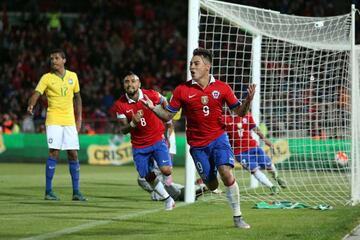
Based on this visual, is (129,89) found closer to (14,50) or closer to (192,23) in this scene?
(192,23)

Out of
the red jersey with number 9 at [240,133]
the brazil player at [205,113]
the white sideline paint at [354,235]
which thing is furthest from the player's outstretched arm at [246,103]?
the red jersey with number 9 at [240,133]

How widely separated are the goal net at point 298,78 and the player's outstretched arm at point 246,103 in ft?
13.0

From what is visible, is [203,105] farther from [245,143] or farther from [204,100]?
[245,143]

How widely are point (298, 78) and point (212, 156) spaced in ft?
22.9

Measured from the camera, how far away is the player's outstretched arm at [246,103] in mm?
9391

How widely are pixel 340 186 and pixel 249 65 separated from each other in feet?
9.48

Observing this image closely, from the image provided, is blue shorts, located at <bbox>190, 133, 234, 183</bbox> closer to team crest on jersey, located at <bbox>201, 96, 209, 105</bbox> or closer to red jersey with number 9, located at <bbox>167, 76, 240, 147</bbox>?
red jersey with number 9, located at <bbox>167, 76, 240, 147</bbox>

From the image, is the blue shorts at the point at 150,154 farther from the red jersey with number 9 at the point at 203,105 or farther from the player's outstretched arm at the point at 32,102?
the red jersey with number 9 at the point at 203,105

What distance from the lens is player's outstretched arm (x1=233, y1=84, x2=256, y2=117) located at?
9.39 m

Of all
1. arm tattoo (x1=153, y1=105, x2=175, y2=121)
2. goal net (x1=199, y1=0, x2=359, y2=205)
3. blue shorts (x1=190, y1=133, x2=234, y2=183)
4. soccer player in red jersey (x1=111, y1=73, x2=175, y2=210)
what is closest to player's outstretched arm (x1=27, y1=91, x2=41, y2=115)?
soccer player in red jersey (x1=111, y1=73, x2=175, y2=210)

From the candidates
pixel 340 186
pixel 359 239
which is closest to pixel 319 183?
pixel 340 186

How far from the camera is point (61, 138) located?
1411 cm

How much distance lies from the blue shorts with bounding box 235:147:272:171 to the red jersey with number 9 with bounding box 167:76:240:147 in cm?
556

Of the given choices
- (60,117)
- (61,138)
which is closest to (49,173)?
(61,138)
